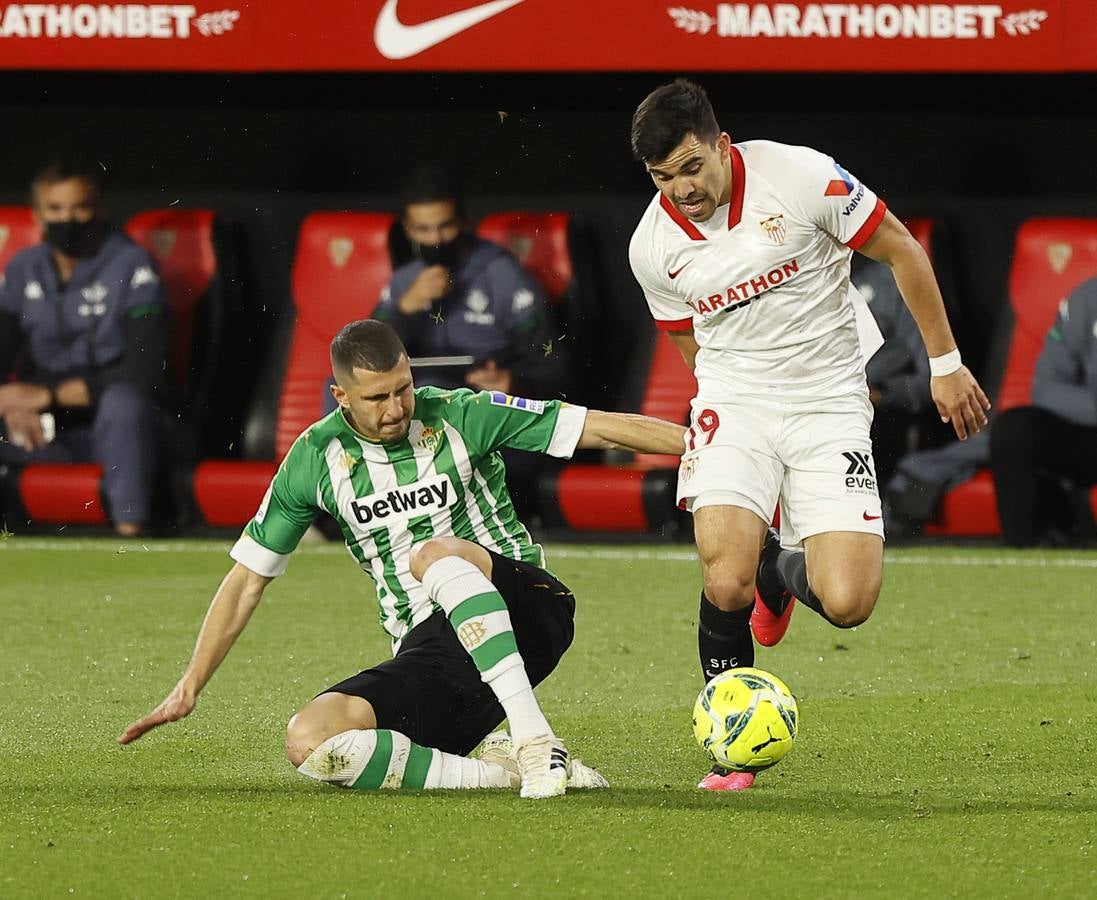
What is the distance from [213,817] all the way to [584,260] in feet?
21.3

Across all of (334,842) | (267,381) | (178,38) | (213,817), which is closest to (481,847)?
(334,842)

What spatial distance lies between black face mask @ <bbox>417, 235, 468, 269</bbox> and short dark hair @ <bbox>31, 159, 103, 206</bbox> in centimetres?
212

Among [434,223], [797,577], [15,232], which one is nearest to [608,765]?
[797,577]

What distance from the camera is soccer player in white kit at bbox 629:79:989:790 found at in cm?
487

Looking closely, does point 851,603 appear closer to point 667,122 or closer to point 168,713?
point 667,122

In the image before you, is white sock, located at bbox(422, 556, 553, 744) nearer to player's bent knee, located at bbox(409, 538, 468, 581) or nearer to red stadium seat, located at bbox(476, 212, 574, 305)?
player's bent knee, located at bbox(409, 538, 468, 581)

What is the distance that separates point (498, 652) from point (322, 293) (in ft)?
21.4

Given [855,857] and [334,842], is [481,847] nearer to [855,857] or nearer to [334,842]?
[334,842]

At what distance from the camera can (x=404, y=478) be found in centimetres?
470

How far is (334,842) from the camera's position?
159 inches

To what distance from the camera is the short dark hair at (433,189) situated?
10.6 metres

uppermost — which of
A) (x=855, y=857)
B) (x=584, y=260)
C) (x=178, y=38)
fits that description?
(x=178, y=38)

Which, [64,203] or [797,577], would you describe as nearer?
[797,577]

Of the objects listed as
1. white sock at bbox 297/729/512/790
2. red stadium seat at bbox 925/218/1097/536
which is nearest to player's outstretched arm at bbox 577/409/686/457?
white sock at bbox 297/729/512/790
